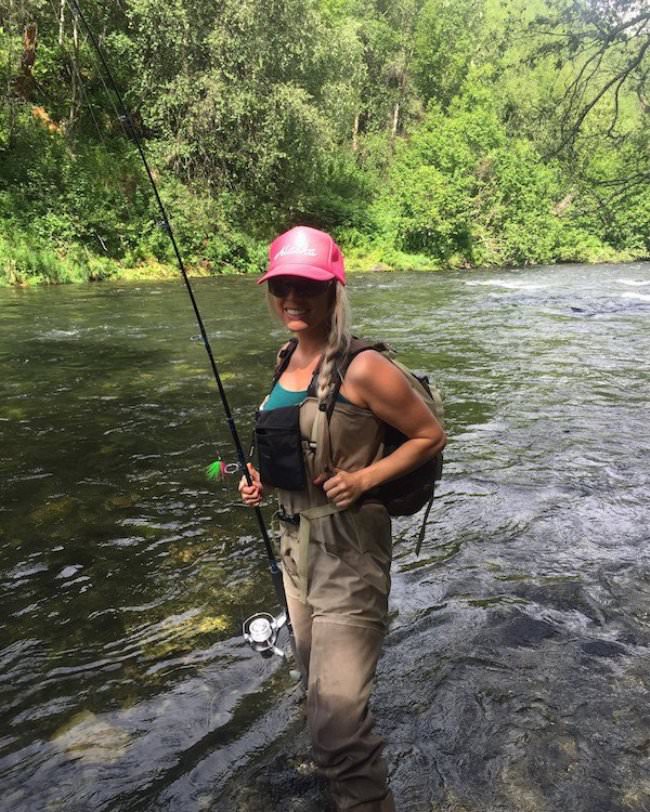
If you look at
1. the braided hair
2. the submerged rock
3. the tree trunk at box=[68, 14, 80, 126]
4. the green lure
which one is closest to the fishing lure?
the green lure

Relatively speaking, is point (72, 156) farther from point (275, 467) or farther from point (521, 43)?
point (275, 467)

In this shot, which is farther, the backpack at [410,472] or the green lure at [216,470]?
the green lure at [216,470]

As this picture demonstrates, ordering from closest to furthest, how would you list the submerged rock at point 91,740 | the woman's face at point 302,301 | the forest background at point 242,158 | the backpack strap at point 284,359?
1. the woman's face at point 302,301
2. the backpack strap at point 284,359
3. the submerged rock at point 91,740
4. the forest background at point 242,158

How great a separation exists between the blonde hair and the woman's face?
0.13 feet

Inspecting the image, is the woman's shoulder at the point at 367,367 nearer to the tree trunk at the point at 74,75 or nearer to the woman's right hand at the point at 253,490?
the woman's right hand at the point at 253,490

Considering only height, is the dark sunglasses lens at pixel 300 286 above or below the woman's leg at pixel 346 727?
above

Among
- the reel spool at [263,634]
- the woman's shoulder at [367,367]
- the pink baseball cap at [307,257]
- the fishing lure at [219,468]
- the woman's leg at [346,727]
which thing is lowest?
the reel spool at [263,634]

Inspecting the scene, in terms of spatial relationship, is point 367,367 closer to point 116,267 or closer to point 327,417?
point 327,417

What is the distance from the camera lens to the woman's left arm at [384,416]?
2311 mm

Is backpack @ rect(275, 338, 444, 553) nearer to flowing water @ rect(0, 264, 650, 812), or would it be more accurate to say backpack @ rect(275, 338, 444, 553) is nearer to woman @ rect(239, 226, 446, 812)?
woman @ rect(239, 226, 446, 812)

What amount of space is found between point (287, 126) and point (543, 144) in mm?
18461

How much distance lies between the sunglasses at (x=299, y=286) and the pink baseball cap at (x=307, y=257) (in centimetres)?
4

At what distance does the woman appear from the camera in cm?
223

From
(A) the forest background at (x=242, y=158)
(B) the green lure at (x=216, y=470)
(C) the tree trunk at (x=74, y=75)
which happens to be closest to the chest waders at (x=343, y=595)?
(B) the green lure at (x=216, y=470)
